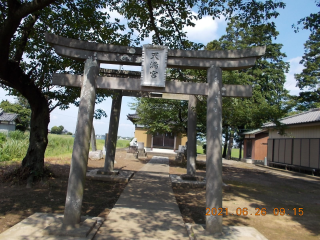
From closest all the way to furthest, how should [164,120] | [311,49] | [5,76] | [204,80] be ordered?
[5,76] < [204,80] < [164,120] < [311,49]

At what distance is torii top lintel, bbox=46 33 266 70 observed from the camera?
16.4 feet

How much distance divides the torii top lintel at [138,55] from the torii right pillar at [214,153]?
0.74 ft

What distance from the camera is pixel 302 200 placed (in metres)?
8.18

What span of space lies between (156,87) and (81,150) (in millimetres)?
1860

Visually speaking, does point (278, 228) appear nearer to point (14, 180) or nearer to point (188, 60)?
point (188, 60)

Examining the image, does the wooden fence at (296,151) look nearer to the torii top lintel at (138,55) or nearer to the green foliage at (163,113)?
the green foliage at (163,113)

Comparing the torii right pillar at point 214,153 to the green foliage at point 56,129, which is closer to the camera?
the torii right pillar at point 214,153

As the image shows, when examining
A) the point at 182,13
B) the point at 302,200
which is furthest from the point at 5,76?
the point at 302,200

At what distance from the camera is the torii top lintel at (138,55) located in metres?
5.01

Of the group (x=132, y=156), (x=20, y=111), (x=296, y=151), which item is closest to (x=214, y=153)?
(x=132, y=156)

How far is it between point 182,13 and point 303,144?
1312 cm

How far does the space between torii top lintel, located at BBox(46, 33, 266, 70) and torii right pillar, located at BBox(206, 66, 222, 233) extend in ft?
0.74

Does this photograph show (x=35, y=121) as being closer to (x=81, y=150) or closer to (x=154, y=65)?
(x=81, y=150)
